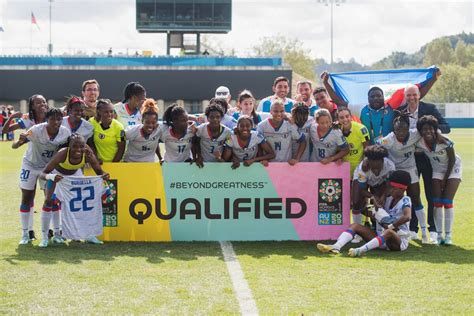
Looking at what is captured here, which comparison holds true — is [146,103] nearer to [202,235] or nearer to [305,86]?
[202,235]

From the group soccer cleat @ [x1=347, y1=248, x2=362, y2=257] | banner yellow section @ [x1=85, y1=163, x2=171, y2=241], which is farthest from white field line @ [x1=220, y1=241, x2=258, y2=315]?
soccer cleat @ [x1=347, y1=248, x2=362, y2=257]

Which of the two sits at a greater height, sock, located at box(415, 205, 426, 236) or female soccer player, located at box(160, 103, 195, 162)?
female soccer player, located at box(160, 103, 195, 162)

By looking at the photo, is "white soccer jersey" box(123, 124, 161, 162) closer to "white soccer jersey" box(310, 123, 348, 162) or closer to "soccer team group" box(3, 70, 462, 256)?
"soccer team group" box(3, 70, 462, 256)

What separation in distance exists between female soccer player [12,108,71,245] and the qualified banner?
67 cm

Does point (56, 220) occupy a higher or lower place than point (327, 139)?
lower

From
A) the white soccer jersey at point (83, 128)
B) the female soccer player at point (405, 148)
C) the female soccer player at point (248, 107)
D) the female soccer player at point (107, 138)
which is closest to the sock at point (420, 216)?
the female soccer player at point (405, 148)

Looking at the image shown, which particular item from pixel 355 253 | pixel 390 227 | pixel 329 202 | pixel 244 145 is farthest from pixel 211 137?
pixel 390 227

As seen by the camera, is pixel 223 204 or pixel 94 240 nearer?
pixel 94 240

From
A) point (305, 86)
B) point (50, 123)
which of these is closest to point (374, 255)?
point (305, 86)

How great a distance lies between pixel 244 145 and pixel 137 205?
1.40 m

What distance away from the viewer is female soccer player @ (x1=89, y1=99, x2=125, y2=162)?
8.39 metres

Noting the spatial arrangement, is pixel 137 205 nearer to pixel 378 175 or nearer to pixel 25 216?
pixel 25 216

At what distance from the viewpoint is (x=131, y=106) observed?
9.12 m

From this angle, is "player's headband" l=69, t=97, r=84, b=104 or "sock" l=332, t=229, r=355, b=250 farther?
"player's headband" l=69, t=97, r=84, b=104
